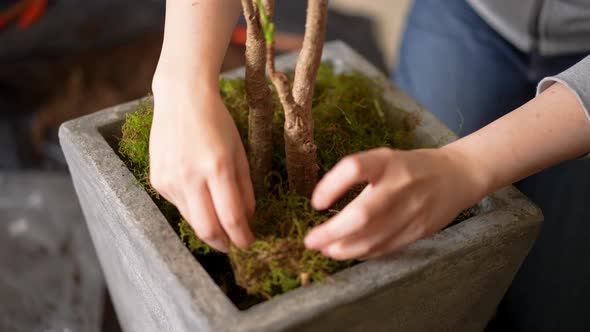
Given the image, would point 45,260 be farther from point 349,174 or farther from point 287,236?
point 349,174

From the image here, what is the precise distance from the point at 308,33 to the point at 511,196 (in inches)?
10.2

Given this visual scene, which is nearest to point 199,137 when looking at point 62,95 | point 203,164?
point 203,164

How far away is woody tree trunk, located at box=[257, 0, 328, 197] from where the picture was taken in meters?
0.48

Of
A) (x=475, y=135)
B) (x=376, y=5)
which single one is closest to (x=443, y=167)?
(x=475, y=135)

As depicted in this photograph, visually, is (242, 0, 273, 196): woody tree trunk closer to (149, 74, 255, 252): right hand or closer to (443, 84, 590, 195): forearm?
(149, 74, 255, 252): right hand

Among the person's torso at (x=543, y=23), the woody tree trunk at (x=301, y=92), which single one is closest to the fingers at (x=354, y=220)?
the woody tree trunk at (x=301, y=92)

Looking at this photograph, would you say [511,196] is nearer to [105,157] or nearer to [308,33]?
[308,33]

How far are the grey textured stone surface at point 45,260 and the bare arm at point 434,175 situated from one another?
61 cm

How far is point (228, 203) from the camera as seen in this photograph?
18.5 inches

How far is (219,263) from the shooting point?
0.60m

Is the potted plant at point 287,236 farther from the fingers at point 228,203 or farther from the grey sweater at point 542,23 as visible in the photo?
the grey sweater at point 542,23

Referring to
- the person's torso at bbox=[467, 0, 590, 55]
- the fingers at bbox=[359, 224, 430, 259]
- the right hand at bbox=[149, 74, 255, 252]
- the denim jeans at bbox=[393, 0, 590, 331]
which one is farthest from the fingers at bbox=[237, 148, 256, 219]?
the person's torso at bbox=[467, 0, 590, 55]

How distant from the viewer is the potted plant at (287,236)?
0.48 meters

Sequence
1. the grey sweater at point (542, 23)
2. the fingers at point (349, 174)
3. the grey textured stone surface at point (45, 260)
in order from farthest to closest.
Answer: the grey textured stone surface at point (45, 260) < the grey sweater at point (542, 23) < the fingers at point (349, 174)
